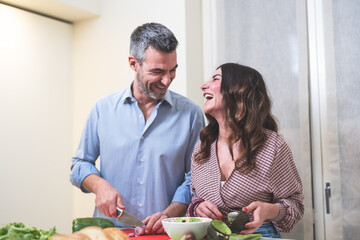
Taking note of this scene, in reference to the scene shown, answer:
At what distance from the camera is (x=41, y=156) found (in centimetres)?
318

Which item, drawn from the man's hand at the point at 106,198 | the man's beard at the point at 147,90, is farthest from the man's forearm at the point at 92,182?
the man's beard at the point at 147,90

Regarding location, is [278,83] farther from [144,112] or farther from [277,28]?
[144,112]

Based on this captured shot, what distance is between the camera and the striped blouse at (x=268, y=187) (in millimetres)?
1616

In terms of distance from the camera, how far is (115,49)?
126 inches

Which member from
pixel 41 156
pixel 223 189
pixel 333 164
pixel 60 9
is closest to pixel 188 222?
pixel 223 189

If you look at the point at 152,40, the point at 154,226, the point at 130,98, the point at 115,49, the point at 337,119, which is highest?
the point at 115,49

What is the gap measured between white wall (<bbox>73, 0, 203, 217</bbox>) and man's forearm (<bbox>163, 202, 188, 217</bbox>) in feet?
3.74

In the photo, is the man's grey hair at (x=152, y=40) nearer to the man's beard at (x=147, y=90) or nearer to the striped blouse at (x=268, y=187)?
the man's beard at (x=147, y=90)

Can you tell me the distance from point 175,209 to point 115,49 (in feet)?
5.83

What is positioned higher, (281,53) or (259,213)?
(281,53)

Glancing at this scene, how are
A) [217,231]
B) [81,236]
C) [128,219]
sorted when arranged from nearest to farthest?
[81,236] → [217,231] → [128,219]

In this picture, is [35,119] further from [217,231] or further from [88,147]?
[217,231]

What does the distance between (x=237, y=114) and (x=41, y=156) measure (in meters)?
1.97

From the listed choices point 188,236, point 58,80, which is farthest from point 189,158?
point 58,80
